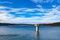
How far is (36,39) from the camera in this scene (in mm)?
14547

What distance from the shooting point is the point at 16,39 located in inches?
562

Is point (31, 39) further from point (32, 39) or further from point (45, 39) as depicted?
point (45, 39)

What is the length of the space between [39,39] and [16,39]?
5.72 ft

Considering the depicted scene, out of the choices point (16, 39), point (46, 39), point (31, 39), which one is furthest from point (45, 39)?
point (16, 39)

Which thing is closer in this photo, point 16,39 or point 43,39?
point 16,39

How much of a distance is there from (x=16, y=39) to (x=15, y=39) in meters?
0.16

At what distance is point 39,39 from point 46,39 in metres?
0.51

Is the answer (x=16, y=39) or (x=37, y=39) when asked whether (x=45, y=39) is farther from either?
(x=16, y=39)

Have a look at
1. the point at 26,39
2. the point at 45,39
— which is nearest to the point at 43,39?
the point at 45,39

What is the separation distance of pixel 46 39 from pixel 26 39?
1513 mm

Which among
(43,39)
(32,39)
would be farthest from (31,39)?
(43,39)

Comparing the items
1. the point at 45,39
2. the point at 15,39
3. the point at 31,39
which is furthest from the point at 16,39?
the point at 45,39

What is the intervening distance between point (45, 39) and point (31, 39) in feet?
3.41

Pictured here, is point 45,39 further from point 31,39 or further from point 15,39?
point 15,39
